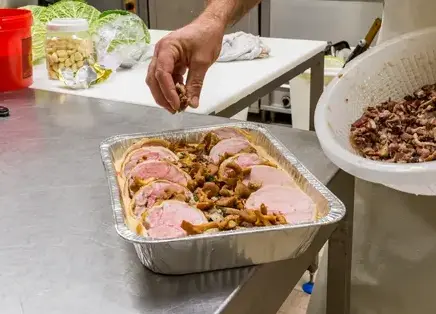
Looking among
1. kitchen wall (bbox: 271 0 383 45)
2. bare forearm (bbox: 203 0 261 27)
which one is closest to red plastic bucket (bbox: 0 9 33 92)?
bare forearm (bbox: 203 0 261 27)

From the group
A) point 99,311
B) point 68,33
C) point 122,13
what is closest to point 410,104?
point 99,311

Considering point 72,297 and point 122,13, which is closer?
point 72,297

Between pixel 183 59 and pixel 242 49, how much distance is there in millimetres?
648

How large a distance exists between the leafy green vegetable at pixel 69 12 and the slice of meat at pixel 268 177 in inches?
43.7

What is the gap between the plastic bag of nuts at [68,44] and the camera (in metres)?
1.57

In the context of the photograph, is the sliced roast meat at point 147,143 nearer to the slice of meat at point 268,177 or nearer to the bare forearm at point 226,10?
the slice of meat at point 268,177

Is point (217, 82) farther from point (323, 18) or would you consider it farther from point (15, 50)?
point (323, 18)

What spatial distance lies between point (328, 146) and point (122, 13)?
115 cm

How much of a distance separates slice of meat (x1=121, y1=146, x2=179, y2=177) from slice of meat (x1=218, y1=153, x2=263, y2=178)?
8 cm

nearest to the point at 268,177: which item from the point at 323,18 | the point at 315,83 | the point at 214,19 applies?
the point at 214,19

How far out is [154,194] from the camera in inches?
32.5

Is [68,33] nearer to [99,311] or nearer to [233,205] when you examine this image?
[233,205]

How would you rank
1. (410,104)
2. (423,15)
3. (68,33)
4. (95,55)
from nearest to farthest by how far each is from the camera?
(410,104), (423,15), (68,33), (95,55)

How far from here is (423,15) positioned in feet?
3.90
